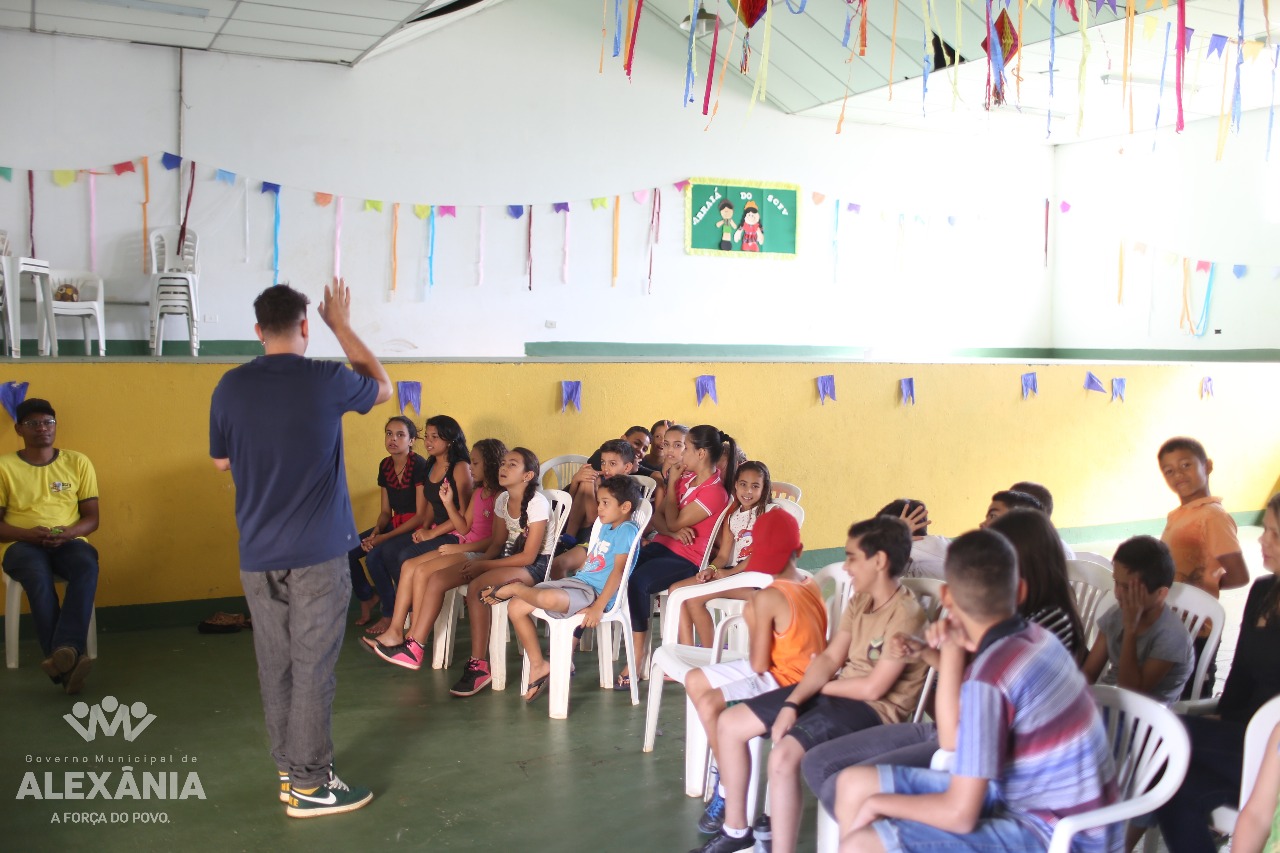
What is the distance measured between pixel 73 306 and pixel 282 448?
6026 millimetres

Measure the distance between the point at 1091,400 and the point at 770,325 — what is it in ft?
14.1

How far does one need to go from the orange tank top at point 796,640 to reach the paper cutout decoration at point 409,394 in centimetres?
281

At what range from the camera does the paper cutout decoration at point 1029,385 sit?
6.91 m

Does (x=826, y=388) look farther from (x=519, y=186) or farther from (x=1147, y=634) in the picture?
(x=519, y=186)

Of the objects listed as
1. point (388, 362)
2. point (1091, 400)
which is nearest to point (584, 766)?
point (388, 362)

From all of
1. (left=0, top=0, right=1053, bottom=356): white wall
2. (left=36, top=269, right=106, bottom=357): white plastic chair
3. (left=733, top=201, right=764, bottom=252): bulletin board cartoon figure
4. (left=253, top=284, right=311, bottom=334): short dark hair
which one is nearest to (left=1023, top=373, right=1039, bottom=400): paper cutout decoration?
(left=0, top=0, right=1053, bottom=356): white wall

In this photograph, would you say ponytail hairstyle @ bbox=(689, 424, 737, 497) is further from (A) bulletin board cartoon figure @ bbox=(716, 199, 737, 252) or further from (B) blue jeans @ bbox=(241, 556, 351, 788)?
(A) bulletin board cartoon figure @ bbox=(716, 199, 737, 252)

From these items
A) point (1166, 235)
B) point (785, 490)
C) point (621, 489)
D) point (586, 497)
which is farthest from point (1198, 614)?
point (1166, 235)

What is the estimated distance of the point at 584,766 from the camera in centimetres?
338

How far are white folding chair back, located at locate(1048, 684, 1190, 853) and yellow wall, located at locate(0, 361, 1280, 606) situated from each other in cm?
370

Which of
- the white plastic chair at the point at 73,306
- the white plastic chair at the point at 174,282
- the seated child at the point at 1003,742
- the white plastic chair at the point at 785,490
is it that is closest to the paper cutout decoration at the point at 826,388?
the white plastic chair at the point at 785,490

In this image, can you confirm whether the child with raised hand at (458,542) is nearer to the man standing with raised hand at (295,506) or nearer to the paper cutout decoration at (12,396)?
the man standing with raised hand at (295,506)

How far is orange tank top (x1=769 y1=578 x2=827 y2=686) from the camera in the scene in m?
2.88

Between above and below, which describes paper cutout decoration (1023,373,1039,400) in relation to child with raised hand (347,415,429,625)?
above
